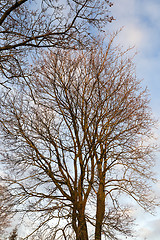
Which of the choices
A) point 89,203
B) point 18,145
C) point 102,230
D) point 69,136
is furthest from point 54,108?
point 102,230

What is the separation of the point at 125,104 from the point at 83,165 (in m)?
3.16

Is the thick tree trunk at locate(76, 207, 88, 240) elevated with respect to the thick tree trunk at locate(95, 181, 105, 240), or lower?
lower

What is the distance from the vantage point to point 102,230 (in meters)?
6.44

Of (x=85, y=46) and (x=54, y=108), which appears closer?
(x=85, y=46)

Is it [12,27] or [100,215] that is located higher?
[12,27]

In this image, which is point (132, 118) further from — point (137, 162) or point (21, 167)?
point (21, 167)

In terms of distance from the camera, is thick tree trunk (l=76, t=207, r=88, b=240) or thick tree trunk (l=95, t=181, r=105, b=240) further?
thick tree trunk (l=95, t=181, r=105, b=240)

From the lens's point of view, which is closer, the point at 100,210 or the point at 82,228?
the point at 82,228

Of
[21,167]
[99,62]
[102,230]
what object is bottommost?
[102,230]

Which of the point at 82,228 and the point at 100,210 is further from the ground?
the point at 100,210

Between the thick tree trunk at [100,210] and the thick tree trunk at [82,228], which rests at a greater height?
the thick tree trunk at [100,210]

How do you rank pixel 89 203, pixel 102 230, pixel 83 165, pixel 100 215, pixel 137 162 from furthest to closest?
pixel 137 162
pixel 89 203
pixel 100 215
pixel 102 230
pixel 83 165

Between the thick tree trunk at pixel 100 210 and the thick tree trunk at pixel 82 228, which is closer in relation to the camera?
the thick tree trunk at pixel 82 228

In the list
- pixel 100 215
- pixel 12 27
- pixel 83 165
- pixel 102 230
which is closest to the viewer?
pixel 12 27
